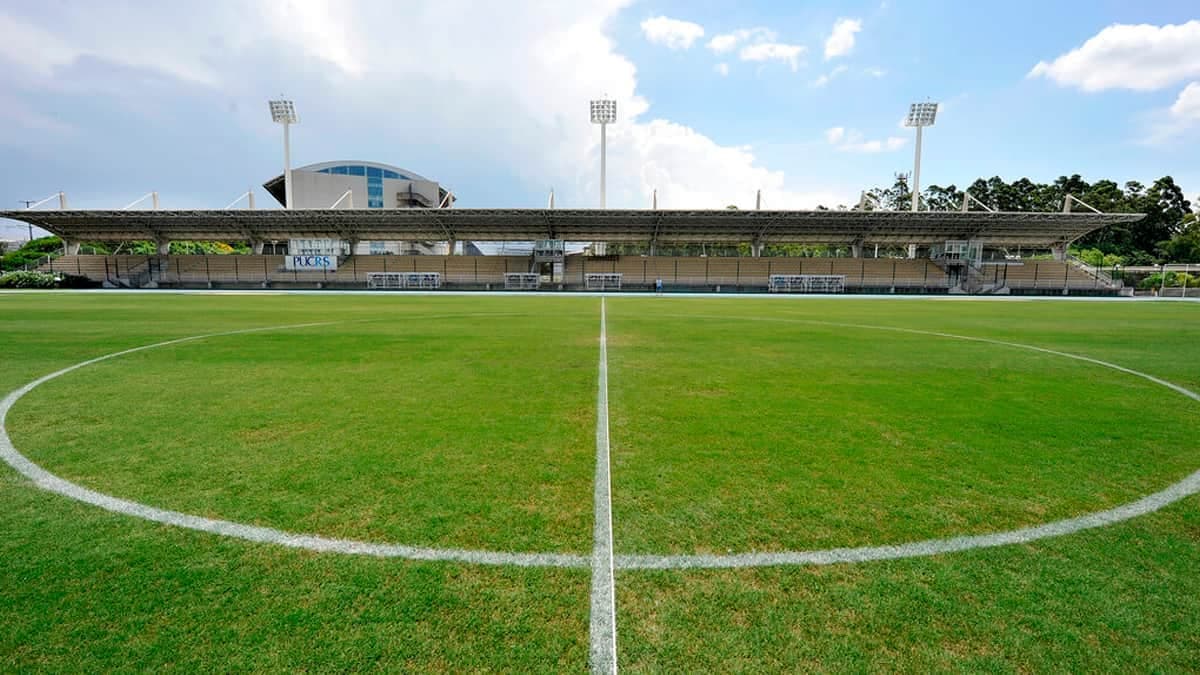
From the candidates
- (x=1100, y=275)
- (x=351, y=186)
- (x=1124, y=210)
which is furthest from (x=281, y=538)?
(x=1124, y=210)

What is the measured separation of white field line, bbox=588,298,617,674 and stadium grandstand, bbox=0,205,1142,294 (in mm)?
43595

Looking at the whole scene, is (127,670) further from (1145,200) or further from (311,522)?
(1145,200)

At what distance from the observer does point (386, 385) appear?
7039 millimetres

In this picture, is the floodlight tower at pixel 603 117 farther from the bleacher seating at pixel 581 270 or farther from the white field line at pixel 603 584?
the white field line at pixel 603 584

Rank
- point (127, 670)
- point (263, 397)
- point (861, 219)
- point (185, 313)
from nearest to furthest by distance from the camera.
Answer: point (127, 670) < point (263, 397) < point (185, 313) < point (861, 219)

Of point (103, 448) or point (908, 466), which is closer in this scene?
point (908, 466)

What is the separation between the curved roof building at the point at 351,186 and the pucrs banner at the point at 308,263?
54.3ft

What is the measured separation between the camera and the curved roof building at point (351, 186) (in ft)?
217

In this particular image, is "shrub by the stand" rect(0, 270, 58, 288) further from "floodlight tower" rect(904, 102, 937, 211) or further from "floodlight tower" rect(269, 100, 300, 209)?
"floodlight tower" rect(904, 102, 937, 211)

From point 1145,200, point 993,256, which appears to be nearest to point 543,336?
point 993,256

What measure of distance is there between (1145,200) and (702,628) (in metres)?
106

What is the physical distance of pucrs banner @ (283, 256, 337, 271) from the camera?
51344 millimetres

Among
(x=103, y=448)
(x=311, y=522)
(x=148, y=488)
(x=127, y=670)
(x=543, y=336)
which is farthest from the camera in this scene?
(x=543, y=336)

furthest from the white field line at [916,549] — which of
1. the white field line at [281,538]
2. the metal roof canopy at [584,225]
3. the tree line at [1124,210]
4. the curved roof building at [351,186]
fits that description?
the tree line at [1124,210]
